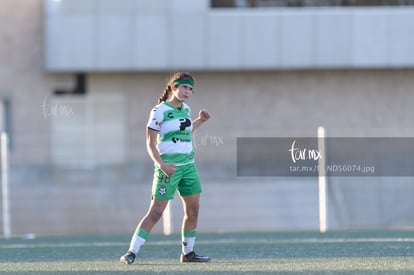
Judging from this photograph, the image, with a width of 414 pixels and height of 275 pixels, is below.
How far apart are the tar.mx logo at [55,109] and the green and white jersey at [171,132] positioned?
623 inches

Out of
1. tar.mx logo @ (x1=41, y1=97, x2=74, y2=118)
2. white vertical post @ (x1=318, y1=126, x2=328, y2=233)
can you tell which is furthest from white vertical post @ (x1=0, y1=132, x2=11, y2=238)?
tar.mx logo @ (x1=41, y1=97, x2=74, y2=118)

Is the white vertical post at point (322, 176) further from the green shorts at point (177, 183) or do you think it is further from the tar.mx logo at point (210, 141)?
the green shorts at point (177, 183)

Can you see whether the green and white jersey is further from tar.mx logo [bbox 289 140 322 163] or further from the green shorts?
tar.mx logo [bbox 289 140 322 163]

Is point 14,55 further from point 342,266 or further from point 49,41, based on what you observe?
point 342,266

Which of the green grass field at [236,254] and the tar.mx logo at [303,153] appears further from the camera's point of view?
the tar.mx logo at [303,153]

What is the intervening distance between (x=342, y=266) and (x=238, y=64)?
52.5 ft

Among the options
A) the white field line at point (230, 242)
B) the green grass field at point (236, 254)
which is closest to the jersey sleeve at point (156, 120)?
the green grass field at point (236, 254)

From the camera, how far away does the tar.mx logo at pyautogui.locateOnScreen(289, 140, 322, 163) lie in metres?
15.8

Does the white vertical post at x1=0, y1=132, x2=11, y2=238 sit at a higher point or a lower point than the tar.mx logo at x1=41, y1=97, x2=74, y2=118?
lower

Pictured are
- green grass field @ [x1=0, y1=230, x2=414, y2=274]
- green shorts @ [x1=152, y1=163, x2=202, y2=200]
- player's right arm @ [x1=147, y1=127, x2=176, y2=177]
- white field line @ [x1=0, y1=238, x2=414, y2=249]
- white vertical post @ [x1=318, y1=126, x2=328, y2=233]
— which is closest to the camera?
green grass field @ [x1=0, y1=230, x2=414, y2=274]

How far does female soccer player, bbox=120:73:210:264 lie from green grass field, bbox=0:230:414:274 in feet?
1.56

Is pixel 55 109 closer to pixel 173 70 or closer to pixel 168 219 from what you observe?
pixel 173 70

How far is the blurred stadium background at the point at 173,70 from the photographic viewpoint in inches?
821

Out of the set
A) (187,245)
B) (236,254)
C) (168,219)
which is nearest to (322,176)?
(168,219)
